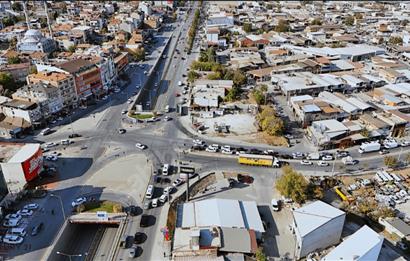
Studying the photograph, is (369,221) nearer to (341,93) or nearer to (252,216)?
(252,216)

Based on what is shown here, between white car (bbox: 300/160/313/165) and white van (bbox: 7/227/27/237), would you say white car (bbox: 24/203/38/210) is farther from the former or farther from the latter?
white car (bbox: 300/160/313/165)

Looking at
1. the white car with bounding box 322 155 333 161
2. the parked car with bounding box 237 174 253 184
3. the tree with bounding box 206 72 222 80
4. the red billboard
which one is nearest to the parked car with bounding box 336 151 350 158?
the white car with bounding box 322 155 333 161

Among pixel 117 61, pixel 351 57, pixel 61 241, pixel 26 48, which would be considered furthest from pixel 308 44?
pixel 61 241

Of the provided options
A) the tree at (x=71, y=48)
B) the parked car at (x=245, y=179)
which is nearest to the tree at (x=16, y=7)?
the tree at (x=71, y=48)

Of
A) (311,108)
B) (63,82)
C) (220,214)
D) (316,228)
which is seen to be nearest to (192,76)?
(63,82)

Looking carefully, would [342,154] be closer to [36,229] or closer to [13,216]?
[36,229]

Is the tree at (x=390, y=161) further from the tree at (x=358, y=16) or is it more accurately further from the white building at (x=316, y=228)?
the tree at (x=358, y=16)
